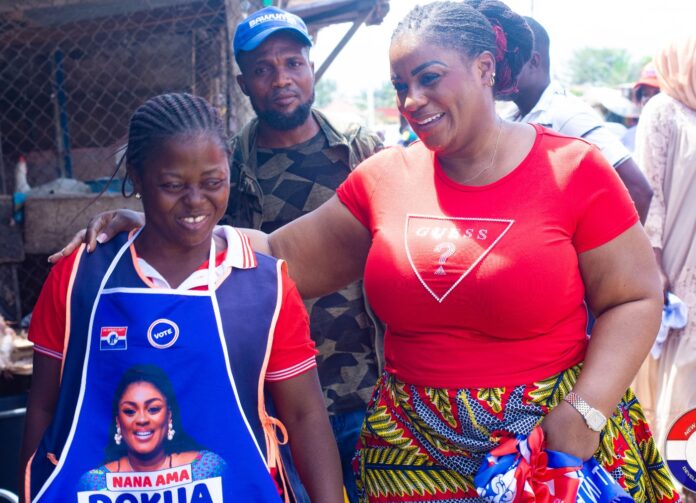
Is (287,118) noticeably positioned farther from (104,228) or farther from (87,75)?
(87,75)

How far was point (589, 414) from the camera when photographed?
6.14ft

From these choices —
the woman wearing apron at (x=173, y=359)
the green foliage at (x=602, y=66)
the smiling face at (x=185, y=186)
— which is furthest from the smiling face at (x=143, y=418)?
the green foliage at (x=602, y=66)

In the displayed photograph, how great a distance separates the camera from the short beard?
290 centimetres

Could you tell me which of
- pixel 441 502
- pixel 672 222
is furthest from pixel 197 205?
pixel 672 222

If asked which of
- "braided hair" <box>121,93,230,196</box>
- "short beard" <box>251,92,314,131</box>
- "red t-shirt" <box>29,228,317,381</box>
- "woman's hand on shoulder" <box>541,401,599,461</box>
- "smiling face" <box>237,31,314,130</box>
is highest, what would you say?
"smiling face" <box>237,31,314,130</box>

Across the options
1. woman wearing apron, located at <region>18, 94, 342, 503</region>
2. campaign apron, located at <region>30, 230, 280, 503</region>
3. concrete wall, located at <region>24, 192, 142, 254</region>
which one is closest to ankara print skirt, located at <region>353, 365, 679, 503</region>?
woman wearing apron, located at <region>18, 94, 342, 503</region>

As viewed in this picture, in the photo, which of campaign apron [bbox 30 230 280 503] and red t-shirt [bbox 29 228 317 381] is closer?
campaign apron [bbox 30 230 280 503]

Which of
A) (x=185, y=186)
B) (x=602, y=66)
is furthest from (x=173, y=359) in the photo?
(x=602, y=66)

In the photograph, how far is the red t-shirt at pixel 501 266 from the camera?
1.90 metres

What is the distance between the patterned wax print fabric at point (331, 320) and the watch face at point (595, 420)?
1.06m

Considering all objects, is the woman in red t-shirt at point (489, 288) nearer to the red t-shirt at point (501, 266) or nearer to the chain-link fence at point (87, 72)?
the red t-shirt at point (501, 266)

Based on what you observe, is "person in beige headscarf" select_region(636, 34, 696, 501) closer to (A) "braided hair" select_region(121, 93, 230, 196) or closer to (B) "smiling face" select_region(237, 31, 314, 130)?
(B) "smiling face" select_region(237, 31, 314, 130)

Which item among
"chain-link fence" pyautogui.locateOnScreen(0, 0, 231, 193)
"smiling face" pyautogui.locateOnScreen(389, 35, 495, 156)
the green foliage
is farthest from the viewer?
the green foliage

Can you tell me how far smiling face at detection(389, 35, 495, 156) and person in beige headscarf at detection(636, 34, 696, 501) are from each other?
2048 mm
